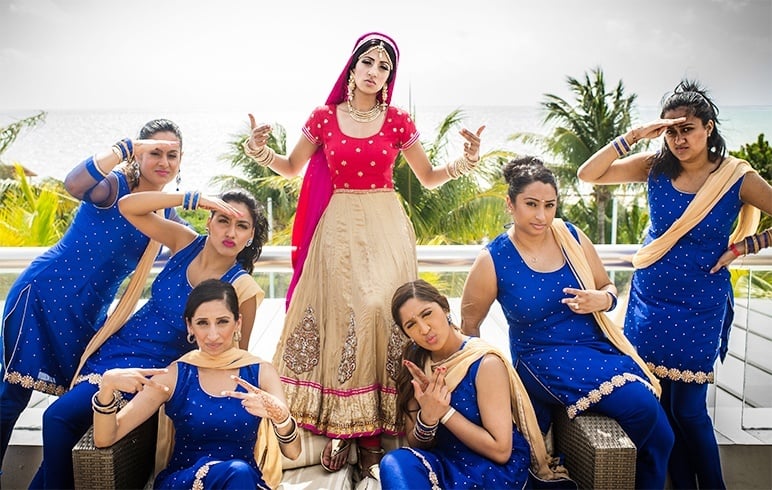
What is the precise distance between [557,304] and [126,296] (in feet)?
5.02

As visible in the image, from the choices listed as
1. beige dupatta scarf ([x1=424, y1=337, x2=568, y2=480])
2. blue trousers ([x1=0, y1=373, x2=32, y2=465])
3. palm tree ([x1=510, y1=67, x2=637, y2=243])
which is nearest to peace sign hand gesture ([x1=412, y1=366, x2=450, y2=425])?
beige dupatta scarf ([x1=424, y1=337, x2=568, y2=480])

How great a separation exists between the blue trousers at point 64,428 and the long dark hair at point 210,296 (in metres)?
0.45

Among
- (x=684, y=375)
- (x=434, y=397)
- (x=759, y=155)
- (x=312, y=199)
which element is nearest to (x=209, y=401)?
(x=434, y=397)

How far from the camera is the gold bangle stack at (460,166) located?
9.32 ft

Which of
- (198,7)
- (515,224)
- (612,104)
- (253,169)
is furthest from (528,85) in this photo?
(515,224)

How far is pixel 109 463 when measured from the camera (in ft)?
7.16

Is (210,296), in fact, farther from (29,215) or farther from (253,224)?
(29,215)

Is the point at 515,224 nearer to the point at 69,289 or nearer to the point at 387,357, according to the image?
the point at 387,357

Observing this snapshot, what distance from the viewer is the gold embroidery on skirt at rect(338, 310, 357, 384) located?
2.70 meters

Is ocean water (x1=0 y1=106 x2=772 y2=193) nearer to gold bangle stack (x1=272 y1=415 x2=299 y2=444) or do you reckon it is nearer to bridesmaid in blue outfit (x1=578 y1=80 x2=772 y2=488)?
bridesmaid in blue outfit (x1=578 y1=80 x2=772 y2=488)

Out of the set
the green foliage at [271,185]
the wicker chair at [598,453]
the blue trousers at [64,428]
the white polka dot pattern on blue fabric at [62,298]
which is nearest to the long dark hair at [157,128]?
the white polka dot pattern on blue fabric at [62,298]

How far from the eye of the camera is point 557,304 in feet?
8.35

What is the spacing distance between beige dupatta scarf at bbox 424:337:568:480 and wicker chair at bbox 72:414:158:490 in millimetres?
968

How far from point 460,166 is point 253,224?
832mm
